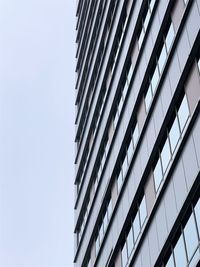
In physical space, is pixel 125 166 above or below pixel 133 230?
above

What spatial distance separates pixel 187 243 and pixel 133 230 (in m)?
7.13

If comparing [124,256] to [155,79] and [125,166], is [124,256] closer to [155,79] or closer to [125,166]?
[125,166]

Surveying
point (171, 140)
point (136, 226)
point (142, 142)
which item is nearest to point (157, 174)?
point (171, 140)

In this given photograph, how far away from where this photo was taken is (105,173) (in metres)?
37.5

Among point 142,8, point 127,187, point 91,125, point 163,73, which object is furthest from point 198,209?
point 91,125

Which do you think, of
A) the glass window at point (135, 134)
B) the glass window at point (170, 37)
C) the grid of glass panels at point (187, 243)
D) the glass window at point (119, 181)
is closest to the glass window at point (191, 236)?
the grid of glass panels at point (187, 243)

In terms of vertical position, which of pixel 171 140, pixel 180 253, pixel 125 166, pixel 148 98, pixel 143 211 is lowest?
pixel 180 253

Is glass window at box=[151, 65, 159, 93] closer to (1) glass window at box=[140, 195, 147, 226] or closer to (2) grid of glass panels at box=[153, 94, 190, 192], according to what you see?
(2) grid of glass panels at box=[153, 94, 190, 192]

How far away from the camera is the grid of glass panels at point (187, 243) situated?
2173 cm

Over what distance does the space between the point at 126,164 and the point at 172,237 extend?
9.29 metres

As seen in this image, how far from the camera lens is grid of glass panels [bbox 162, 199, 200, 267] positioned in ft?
71.3

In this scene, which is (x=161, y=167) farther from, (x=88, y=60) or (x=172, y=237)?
(x=88, y=60)

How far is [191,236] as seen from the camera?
22250 mm

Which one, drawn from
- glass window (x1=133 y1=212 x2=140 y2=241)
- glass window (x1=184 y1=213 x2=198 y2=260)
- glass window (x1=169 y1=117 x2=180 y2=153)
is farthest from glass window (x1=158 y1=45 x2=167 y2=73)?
glass window (x1=184 y1=213 x2=198 y2=260)
